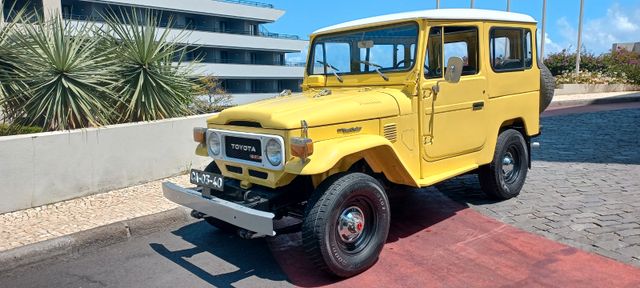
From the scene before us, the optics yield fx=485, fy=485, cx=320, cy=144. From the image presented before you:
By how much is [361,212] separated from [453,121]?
1510 mm

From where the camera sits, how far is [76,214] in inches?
216

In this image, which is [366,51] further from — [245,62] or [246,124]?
[245,62]

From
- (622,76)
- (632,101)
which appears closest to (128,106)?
(632,101)

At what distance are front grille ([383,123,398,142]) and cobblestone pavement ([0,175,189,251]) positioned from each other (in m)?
2.82

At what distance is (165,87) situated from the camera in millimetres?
7531

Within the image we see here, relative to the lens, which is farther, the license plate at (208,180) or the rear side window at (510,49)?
the rear side window at (510,49)

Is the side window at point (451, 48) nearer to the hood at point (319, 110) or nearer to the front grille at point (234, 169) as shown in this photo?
the hood at point (319, 110)

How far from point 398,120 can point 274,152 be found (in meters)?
1.21

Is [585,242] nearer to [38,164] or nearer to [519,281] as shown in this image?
[519,281]

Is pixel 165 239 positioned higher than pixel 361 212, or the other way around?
pixel 361 212

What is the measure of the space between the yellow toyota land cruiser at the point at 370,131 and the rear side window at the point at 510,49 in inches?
0.5

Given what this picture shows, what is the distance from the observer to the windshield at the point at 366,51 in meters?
4.69

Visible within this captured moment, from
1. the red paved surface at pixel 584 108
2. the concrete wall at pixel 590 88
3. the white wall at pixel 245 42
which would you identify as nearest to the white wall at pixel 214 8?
the white wall at pixel 245 42

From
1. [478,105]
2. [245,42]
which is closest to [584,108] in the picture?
[478,105]
